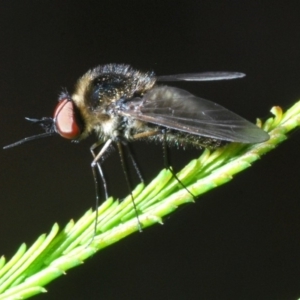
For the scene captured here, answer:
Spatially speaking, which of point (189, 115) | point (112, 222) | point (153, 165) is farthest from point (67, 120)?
point (153, 165)

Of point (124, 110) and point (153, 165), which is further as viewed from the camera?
point (153, 165)

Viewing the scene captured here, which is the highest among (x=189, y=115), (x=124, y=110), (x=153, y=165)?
(x=153, y=165)

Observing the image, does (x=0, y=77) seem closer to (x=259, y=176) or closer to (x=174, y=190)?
(x=259, y=176)

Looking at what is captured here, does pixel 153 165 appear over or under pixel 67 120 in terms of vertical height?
over

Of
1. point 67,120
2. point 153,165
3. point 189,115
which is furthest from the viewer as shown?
point 153,165

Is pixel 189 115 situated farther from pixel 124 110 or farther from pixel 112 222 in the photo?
pixel 112 222

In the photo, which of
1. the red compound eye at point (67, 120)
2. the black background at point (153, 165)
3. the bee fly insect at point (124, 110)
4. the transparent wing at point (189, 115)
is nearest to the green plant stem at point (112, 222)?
the transparent wing at point (189, 115)

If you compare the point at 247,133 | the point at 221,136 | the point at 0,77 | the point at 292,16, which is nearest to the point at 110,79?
the point at 221,136
